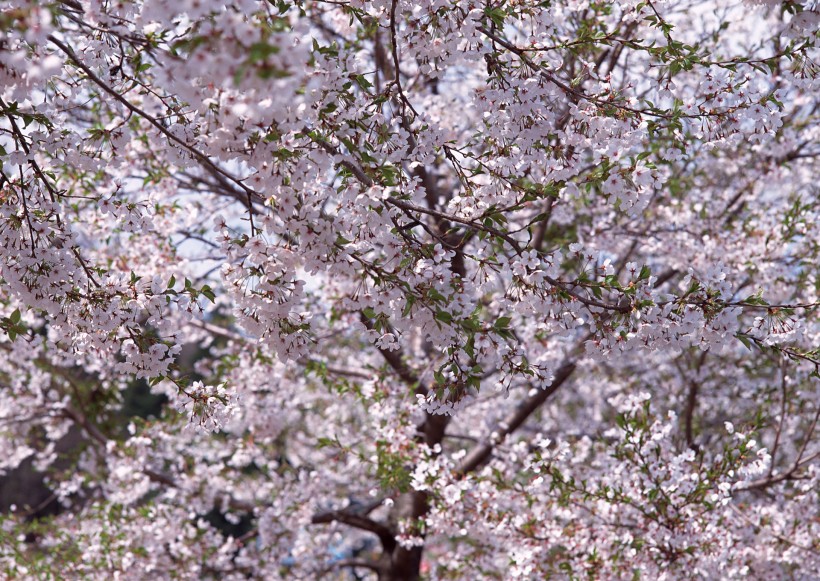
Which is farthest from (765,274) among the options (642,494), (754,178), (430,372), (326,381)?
(326,381)

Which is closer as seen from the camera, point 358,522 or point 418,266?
point 418,266

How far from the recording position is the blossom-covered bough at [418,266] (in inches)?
116

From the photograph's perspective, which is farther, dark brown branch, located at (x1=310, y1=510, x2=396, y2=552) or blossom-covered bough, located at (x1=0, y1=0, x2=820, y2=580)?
dark brown branch, located at (x1=310, y1=510, x2=396, y2=552)

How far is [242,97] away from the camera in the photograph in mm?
2436

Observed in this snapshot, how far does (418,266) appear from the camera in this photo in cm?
299

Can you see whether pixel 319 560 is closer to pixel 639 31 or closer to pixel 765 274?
pixel 765 274

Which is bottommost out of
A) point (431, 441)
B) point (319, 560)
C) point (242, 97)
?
point (242, 97)

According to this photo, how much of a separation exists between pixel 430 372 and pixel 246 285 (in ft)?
10.2

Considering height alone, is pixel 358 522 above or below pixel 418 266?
above

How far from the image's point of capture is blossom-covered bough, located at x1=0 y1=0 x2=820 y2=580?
296 centimetres

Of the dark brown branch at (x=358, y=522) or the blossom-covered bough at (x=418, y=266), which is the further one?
the dark brown branch at (x=358, y=522)

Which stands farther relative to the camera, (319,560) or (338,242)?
(319,560)

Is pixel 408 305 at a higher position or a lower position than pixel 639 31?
lower

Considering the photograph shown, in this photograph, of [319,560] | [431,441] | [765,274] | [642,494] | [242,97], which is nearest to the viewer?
[242,97]
